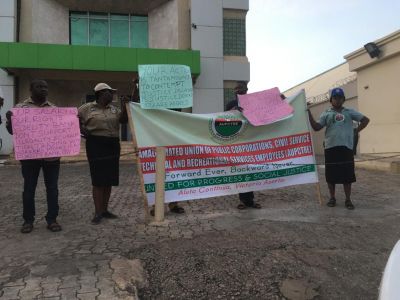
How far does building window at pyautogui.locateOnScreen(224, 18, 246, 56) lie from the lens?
20.1m

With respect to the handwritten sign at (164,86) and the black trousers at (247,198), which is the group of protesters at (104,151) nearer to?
the black trousers at (247,198)

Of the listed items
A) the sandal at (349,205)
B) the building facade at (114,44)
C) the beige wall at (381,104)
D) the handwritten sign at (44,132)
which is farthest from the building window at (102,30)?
Answer: the sandal at (349,205)

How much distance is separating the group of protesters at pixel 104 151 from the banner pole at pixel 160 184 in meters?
0.57

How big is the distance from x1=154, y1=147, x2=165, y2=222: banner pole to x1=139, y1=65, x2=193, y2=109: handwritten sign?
0.60m

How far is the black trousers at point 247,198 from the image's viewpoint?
20.9 feet

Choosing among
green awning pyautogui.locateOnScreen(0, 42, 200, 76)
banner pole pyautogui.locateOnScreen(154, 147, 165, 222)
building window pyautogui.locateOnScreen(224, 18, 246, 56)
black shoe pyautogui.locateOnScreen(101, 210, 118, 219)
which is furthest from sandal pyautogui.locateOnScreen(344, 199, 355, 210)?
building window pyautogui.locateOnScreen(224, 18, 246, 56)

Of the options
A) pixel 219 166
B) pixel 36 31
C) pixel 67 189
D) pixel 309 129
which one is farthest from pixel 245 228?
pixel 36 31

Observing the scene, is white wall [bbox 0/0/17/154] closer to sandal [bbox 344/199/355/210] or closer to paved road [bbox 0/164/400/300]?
paved road [bbox 0/164/400/300]

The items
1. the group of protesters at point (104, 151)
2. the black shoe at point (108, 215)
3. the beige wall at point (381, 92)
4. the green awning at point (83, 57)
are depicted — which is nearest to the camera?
the group of protesters at point (104, 151)

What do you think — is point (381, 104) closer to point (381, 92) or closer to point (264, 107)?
point (381, 92)

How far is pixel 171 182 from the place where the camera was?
18.7 feet

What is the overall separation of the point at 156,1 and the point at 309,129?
1589 centimetres

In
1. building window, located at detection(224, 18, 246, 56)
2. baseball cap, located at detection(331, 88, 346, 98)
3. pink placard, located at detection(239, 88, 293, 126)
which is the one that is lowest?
pink placard, located at detection(239, 88, 293, 126)

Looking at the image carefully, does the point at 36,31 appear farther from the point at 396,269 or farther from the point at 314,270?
the point at 396,269
